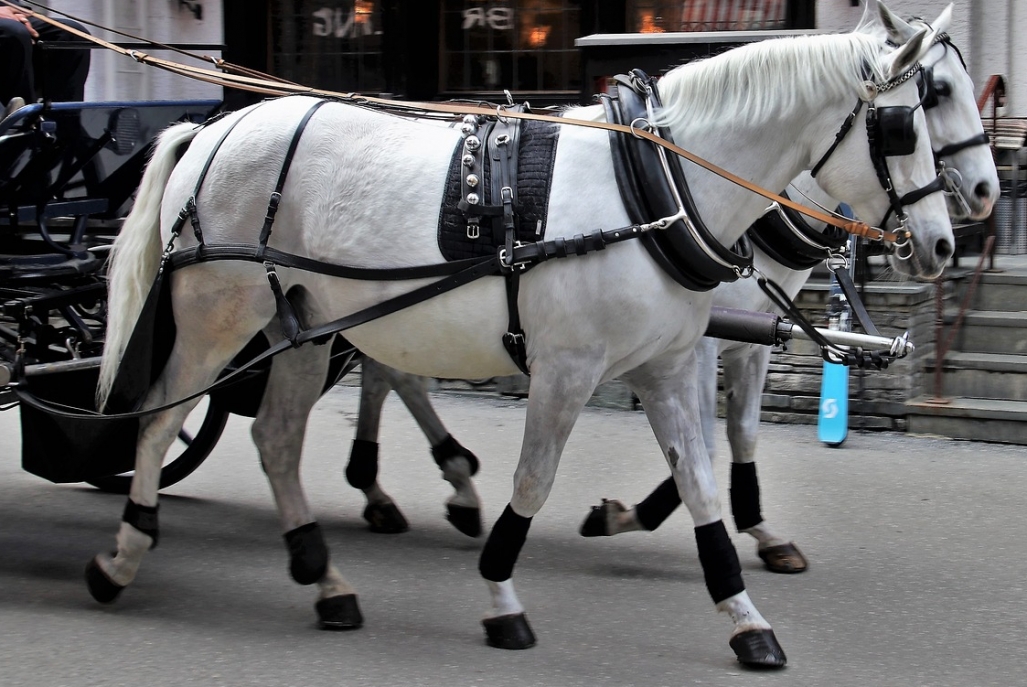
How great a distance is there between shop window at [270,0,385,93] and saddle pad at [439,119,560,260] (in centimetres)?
685

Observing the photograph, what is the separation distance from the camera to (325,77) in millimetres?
10539

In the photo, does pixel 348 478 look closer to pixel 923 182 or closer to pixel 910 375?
pixel 923 182

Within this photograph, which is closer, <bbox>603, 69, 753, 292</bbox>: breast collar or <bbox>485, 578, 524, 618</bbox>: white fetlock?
<bbox>603, 69, 753, 292</bbox>: breast collar

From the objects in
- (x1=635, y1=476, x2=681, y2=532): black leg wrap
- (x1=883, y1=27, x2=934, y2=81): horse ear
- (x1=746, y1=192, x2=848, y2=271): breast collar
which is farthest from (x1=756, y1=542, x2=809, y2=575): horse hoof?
(x1=883, y1=27, x2=934, y2=81): horse ear

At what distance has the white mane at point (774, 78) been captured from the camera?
3.61 meters

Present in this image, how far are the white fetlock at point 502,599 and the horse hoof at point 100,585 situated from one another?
4.55ft

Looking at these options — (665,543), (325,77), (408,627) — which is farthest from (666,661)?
(325,77)

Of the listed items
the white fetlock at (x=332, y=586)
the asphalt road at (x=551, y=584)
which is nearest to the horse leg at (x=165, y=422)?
the asphalt road at (x=551, y=584)

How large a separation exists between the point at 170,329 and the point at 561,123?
5.39 ft

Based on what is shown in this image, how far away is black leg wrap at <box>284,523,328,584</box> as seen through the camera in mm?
4227

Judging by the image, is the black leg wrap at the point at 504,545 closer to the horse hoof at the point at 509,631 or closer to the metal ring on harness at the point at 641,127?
the horse hoof at the point at 509,631

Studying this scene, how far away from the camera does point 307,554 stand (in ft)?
14.0

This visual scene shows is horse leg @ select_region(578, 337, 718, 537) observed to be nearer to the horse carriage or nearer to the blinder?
the horse carriage

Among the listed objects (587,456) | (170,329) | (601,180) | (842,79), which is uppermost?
(842,79)
